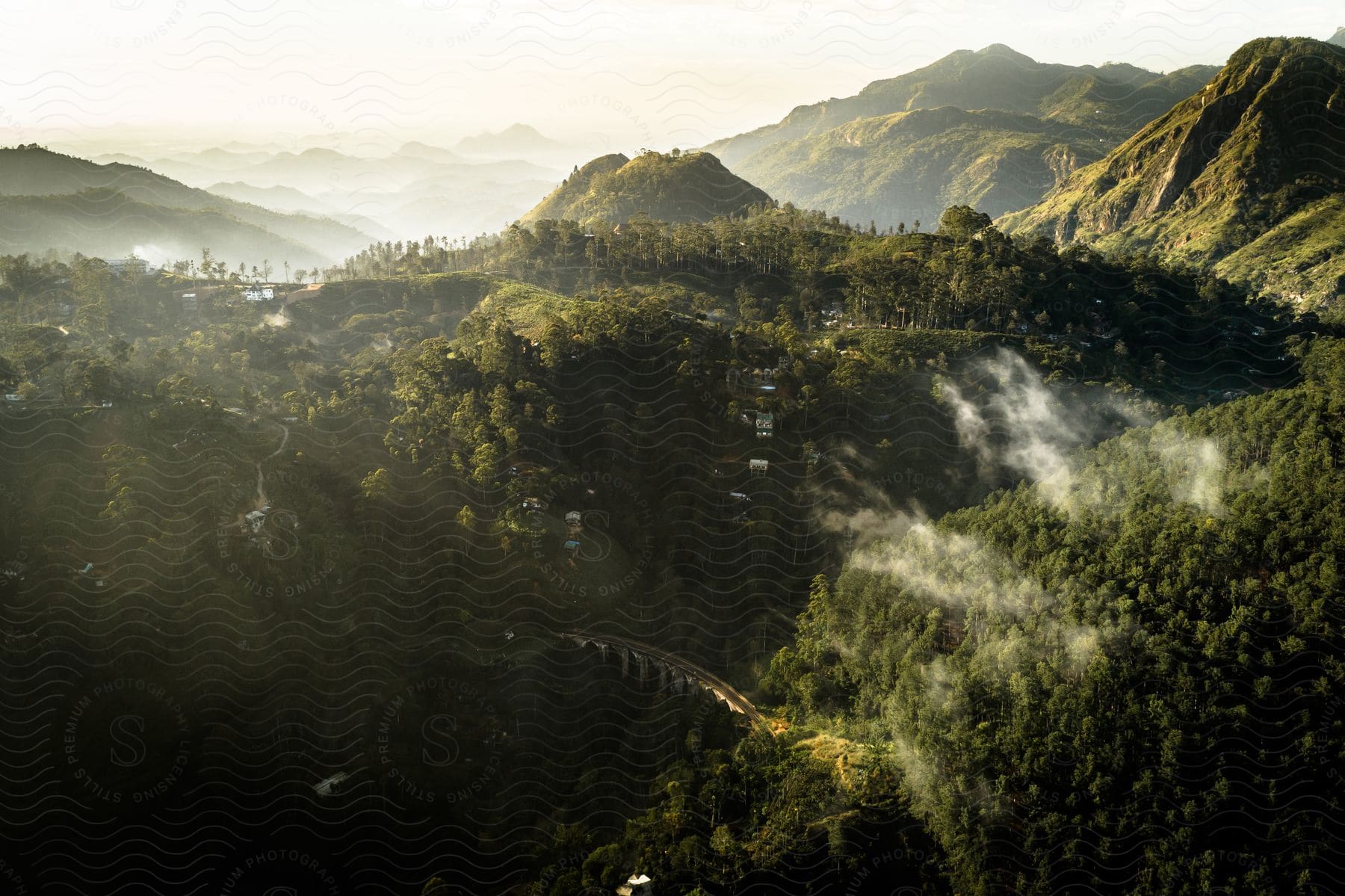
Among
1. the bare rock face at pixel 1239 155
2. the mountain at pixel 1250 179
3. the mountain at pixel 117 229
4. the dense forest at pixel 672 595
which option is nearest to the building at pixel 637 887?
the dense forest at pixel 672 595

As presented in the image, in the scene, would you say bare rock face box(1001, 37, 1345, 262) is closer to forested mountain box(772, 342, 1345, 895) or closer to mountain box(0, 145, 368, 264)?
forested mountain box(772, 342, 1345, 895)

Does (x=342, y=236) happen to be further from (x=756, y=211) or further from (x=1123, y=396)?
(x=1123, y=396)

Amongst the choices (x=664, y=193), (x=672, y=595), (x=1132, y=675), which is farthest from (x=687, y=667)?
(x=664, y=193)

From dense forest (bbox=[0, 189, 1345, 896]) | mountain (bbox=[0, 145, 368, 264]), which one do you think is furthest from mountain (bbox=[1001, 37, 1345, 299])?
mountain (bbox=[0, 145, 368, 264])

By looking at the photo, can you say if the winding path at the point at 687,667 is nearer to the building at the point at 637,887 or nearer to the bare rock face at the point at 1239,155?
the building at the point at 637,887

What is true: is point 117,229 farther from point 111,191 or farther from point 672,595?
point 672,595
